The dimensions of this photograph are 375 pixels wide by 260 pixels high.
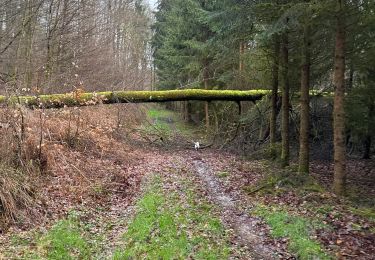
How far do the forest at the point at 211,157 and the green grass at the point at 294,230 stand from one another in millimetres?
33

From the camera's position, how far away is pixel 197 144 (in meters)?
19.4

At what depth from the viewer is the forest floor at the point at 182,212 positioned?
6.91 metres

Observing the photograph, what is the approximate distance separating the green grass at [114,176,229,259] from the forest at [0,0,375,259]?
0.13 ft

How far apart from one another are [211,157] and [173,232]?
30.2 feet

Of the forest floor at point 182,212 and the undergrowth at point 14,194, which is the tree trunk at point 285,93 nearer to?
the forest floor at point 182,212

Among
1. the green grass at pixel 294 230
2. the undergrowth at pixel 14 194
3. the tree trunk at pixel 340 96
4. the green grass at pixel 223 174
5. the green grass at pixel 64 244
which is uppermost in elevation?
the tree trunk at pixel 340 96

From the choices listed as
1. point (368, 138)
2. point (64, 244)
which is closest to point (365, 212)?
point (64, 244)

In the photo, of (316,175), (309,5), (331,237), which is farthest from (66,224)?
(316,175)

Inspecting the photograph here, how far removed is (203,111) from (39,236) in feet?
73.8

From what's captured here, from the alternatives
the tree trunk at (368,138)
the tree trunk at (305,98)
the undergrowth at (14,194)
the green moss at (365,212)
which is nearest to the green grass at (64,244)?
the undergrowth at (14,194)

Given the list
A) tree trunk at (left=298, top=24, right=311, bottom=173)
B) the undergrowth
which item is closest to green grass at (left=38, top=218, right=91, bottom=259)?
the undergrowth

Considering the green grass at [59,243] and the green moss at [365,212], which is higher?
the green moss at [365,212]

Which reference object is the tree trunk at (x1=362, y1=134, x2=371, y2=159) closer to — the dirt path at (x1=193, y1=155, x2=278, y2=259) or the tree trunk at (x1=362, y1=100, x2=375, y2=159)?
the tree trunk at (x1=362, y1=100, x2=375, y2=159)

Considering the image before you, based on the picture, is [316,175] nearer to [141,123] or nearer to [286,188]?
[286,188]
